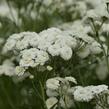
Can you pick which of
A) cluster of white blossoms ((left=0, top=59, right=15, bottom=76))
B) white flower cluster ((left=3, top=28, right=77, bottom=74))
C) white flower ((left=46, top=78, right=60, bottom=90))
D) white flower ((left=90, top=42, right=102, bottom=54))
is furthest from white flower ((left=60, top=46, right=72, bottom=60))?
cluster of white blossoms ((left=0, top=59, right=15, bottom=76))

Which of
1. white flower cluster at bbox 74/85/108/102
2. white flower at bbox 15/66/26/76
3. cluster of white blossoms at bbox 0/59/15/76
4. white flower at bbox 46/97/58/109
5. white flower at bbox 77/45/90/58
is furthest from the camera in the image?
cluster of white blossoms at bbox 0/59/15/76

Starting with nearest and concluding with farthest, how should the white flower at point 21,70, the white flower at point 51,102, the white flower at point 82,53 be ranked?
the white flower at point 21,70 < the white flower at point 51,102 < the white flower at point 82,53

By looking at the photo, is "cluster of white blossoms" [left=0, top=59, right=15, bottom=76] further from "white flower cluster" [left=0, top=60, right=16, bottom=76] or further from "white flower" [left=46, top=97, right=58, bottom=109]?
"white flower" [left=46, top=97, right=58, bottom=109]

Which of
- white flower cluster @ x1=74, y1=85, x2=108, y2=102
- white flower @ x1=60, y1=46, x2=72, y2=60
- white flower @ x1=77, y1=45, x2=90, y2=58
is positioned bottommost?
white flower cluster @ x1=74, y1=85, x2=108, y2=102

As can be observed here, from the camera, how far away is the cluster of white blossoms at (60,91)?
208cm

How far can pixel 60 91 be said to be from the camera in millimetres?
2113

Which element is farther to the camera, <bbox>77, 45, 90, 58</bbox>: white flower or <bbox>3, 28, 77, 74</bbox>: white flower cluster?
<bbox>77, 45, 90, 58</bbox>: white flower

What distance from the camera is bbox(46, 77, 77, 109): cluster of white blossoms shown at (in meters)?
2.08

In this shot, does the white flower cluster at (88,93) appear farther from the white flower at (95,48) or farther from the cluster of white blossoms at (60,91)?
the white flower at (95,48)

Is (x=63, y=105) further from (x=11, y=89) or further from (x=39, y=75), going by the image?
(x=11, y=89)

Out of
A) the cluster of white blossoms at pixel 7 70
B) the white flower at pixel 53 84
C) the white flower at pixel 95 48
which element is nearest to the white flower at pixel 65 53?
the white flower at pixel 53 84

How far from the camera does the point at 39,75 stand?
207 centimetres

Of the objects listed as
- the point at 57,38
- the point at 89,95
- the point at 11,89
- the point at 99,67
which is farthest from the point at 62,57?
the point at 11,89

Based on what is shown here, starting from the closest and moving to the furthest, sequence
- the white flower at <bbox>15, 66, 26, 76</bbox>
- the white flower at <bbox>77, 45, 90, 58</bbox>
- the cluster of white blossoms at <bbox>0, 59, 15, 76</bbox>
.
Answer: the white flower at <bbox>15, 66, 26, 76</bbox>, the white flower at <bbox>77, 45, 90, 58</bbox>, the cluster of white blossoms at <bbox>0, 59, 15, 76</bbox>
